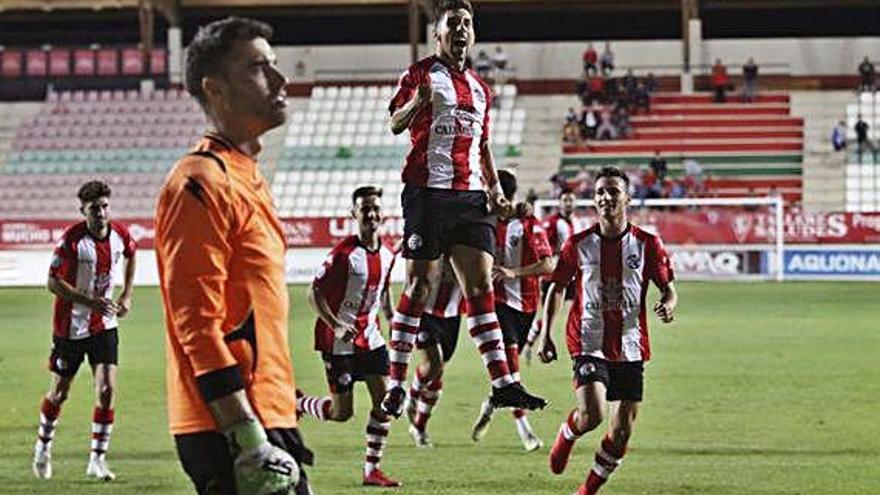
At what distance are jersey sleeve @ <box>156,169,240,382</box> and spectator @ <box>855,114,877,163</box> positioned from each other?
43.9 m

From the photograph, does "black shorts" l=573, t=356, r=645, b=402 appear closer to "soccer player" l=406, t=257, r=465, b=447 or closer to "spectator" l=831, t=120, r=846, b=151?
"soccer player" l=406, t=257, r=465, b=447

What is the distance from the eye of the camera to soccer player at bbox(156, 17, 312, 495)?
4590 millimetres

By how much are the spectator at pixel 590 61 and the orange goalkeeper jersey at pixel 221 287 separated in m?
46.9

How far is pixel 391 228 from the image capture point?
39469 mm

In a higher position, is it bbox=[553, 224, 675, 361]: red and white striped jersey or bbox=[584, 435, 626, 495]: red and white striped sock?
bbox=[553, 224, 675, 361]: red and white striped jersey

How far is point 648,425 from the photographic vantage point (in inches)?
579

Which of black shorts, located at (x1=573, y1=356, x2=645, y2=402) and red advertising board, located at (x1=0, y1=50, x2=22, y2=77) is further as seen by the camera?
red advertising board, located at (x1=0, y1=50, x2=22, y2=77)

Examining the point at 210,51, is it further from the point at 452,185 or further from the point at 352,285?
the point at 352,285

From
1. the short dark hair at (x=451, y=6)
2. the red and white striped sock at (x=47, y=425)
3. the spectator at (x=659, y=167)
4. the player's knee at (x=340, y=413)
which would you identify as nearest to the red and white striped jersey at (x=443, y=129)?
the short dark hair at (x=451, y=6)

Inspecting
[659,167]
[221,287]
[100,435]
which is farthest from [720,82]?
[221,287]

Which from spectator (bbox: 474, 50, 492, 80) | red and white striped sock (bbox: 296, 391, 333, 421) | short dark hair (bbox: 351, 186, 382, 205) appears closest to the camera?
short dark hair (bbox: 351, 186, 382, 205)

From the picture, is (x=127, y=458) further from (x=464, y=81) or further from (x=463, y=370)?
(x=463, y=370)

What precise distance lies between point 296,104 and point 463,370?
34.1 metres

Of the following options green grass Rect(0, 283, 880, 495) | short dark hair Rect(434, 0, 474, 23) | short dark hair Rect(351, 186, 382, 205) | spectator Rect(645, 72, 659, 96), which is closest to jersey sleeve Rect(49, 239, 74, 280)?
green grass Rect(0, 283, 880, 495)
